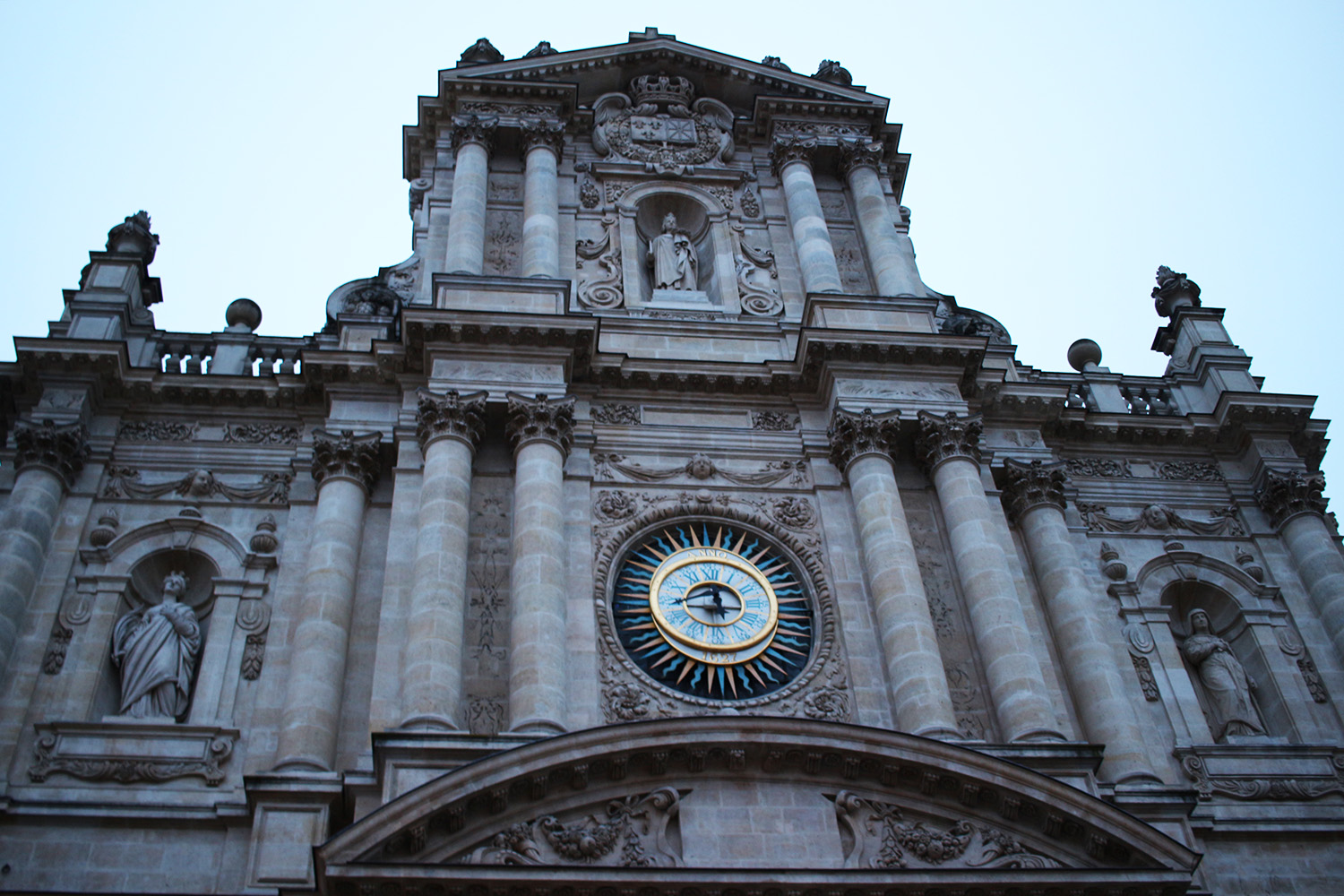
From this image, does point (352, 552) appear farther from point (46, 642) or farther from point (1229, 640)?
point (1229, 640)

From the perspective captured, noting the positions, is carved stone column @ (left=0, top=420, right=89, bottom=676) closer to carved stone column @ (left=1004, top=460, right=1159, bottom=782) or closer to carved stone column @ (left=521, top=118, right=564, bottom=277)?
carved stone column @ (left=521, top=118, right=564, bottom=277)

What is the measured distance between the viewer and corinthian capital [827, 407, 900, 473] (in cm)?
1598

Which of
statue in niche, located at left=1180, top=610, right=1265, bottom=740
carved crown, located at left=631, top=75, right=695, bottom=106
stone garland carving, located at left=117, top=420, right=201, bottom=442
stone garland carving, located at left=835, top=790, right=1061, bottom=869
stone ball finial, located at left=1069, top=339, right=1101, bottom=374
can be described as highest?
carved crown, located at left=631, top=75, right=695, bottom=106

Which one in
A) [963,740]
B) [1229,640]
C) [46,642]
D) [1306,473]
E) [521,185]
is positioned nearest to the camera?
[963,740]

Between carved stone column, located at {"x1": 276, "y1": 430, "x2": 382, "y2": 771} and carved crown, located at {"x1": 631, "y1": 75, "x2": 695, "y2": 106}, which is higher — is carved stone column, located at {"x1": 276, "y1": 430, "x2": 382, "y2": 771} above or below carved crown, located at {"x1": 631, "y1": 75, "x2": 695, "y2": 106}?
below

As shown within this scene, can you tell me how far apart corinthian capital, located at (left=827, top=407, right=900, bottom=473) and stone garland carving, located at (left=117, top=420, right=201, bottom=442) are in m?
7.53

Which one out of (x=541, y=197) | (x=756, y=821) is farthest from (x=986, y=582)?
(x=541, y=197)

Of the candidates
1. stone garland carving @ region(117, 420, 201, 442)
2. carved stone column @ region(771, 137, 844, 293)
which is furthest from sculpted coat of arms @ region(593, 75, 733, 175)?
stone garland carving @ region(117, 420, 201, 442)

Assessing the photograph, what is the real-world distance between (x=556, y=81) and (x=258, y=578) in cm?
959

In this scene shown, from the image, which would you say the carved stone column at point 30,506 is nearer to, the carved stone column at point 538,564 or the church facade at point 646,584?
the church facade at point 646,584

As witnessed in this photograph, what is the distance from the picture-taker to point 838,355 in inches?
661

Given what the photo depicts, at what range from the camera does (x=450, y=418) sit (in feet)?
50.3

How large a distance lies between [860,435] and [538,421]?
12.2 ft

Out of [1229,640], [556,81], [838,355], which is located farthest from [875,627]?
[556,81]
